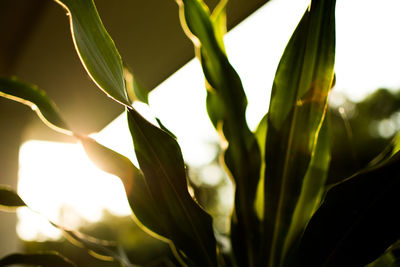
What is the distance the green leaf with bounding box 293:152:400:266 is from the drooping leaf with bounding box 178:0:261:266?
0.50 ft

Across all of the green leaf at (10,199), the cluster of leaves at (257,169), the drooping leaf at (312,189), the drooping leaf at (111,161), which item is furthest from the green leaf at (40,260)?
the drooping leaf at (312,189)

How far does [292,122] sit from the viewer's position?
22.1 inches

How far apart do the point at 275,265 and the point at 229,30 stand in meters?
0.77

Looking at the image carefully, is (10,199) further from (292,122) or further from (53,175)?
(53,175)

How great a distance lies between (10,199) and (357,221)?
0.63 m

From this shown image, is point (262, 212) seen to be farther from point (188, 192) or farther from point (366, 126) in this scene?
point (366, 126)

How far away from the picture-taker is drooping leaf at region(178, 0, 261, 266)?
62cm

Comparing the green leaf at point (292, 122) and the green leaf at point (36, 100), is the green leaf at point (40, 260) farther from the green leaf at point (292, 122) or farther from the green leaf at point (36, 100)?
the green leaf at point (292, 122)

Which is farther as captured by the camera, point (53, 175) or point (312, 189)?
point (53, 175)

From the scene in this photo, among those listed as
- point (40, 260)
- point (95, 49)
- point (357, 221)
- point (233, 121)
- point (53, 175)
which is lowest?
point (357, 221)

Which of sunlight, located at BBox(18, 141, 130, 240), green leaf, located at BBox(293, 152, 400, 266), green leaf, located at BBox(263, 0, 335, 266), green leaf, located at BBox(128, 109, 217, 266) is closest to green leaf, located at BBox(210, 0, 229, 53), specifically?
green leaf, located at BBox(263, 0, 335, 266)

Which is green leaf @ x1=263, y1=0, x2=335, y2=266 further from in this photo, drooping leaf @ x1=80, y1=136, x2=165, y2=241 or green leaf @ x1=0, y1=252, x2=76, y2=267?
green leaf @ x1=0, y1=252, x2=76, y2=267

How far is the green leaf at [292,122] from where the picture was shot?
0.54m

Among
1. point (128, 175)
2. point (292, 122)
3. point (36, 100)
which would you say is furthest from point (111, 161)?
point (292, 122)
